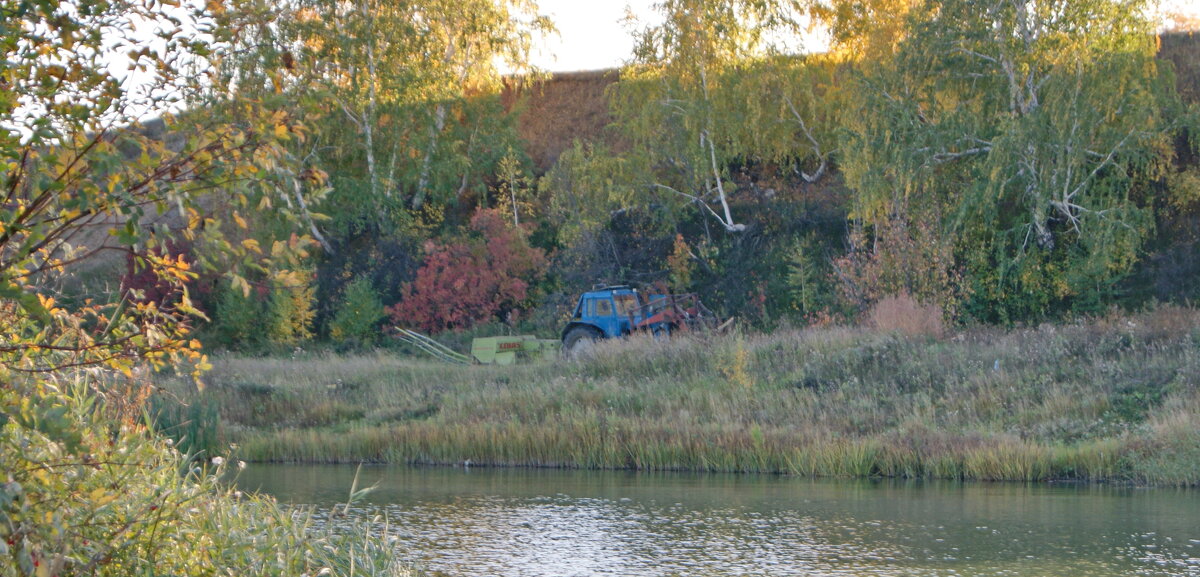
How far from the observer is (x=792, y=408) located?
21.8 meters

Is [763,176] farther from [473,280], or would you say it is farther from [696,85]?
[473,280]

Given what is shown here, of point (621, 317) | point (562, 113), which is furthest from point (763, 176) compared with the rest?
point (621, 317)

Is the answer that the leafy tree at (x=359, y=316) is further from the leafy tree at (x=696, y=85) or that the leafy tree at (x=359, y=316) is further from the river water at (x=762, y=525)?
the river water at (x=762, y=525)

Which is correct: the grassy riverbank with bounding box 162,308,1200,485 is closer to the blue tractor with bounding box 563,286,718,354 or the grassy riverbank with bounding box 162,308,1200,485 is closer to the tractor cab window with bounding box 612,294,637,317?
the blue tractor with bounding box 563,286,718,354

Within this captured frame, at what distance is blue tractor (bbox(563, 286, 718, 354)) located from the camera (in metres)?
30.2

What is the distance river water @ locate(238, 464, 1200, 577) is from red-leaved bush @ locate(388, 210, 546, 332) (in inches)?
730

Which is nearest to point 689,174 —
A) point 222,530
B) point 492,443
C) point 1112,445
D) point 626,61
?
point 626,61

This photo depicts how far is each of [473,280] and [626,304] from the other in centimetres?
772

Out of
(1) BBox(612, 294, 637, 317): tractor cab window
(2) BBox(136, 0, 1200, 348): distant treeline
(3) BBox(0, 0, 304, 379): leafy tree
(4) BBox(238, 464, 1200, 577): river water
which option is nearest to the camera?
(3) BBox(0, 0, 304, 379): leafy tree

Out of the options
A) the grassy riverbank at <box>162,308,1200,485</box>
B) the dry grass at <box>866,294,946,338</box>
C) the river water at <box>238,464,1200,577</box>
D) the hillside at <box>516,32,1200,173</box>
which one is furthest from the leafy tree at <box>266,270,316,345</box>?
the river water at <box>238,464,1200,577</box>

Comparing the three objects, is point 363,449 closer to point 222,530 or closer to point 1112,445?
point 1112,445

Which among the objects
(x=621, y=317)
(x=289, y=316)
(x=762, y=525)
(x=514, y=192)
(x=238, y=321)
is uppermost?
(x=514, y=192)

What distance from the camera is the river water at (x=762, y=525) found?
37.8 ft

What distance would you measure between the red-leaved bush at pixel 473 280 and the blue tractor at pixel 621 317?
6.38m
